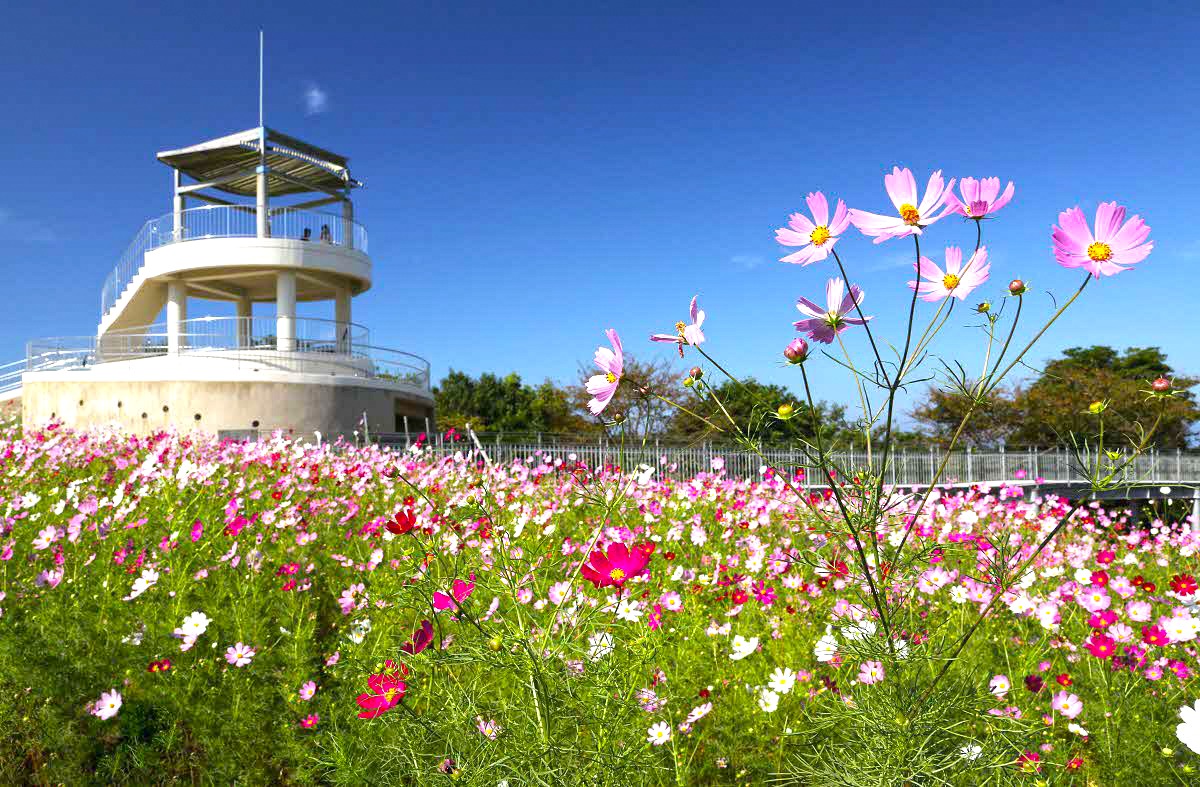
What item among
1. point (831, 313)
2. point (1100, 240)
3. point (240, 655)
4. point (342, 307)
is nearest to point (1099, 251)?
point (1100, 240)

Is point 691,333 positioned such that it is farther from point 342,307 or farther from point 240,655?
point 342,307

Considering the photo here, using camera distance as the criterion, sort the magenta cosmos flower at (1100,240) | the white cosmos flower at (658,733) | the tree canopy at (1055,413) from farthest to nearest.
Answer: the tree canopy at (1055,413), the white cosmos flower at (658,733), the magenta cosmos flower at (1100,240)

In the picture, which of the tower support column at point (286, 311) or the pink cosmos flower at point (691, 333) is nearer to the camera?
the pink cosmos flower at point (691, 333)

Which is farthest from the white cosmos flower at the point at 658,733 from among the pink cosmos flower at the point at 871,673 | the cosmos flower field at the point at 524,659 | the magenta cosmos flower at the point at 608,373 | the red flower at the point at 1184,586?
the red flower at the point at 1184,586

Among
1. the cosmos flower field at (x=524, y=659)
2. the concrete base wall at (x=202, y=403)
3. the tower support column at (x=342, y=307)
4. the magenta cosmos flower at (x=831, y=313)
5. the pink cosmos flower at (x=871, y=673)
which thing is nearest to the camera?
the magenta cosmos flower at (x=831, y=313)

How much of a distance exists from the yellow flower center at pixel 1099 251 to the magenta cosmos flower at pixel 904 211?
9.7 inches

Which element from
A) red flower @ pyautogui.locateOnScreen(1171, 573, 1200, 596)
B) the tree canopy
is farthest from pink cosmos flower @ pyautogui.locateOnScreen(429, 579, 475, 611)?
the tree canopy

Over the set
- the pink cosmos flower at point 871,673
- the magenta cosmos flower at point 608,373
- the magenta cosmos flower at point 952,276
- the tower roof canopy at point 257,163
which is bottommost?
the pink cosmos flower at point 871,673

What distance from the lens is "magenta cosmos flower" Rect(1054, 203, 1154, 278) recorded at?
4.00ft

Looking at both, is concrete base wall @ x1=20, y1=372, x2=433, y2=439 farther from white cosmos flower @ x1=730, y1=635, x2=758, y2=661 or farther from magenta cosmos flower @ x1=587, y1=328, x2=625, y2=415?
magenta cosmos flower @ x1=587, y1=328, x2=625, y2=415

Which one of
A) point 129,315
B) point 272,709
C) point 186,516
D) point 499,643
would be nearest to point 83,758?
point 272,709

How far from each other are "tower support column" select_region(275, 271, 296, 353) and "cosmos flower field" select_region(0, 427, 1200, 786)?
16919 mm

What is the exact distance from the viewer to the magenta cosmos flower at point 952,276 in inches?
51.7

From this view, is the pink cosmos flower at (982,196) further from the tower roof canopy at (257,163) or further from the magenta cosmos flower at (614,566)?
the tower roof canopy at (257,163)
